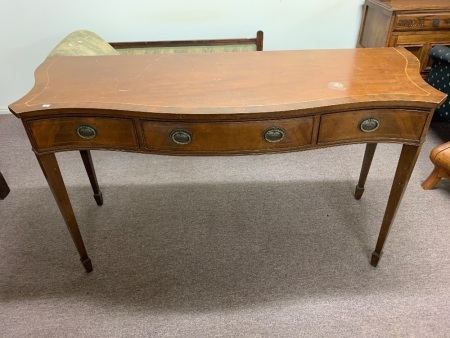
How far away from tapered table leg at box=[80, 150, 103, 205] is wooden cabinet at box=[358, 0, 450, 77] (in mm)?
2056

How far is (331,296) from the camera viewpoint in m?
1.43

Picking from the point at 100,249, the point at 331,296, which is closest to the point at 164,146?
the point at 100,249

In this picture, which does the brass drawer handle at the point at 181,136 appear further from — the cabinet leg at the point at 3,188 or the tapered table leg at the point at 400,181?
the cabinet leg at the point at 3,188

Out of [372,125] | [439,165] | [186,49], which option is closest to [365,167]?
[439,165]

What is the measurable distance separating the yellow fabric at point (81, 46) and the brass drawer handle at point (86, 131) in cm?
89

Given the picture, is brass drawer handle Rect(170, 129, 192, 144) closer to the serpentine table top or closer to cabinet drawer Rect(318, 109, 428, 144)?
the serpentine table top

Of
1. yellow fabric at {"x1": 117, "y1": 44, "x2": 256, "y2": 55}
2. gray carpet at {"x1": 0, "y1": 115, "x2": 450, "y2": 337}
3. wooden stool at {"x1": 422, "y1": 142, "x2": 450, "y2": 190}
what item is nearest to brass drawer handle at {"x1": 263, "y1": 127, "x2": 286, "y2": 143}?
gray carpet at {"x1": 0, "y1": 115, "x2": 450, "y2": 337}

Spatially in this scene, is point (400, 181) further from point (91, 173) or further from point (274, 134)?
point (91, 173)

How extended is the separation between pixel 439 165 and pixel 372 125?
1.00m

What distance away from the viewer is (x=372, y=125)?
112 centimetres

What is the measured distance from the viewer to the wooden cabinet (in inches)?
88.0

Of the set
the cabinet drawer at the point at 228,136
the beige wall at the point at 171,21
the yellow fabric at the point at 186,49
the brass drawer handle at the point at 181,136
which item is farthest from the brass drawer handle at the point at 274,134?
the beige wall at the point at 171,21

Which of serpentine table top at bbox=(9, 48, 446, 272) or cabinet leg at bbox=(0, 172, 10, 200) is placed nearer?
serpentine table top at bbox=(9, 48, 446, 272)

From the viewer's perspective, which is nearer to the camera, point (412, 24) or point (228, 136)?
point (228, 136)
